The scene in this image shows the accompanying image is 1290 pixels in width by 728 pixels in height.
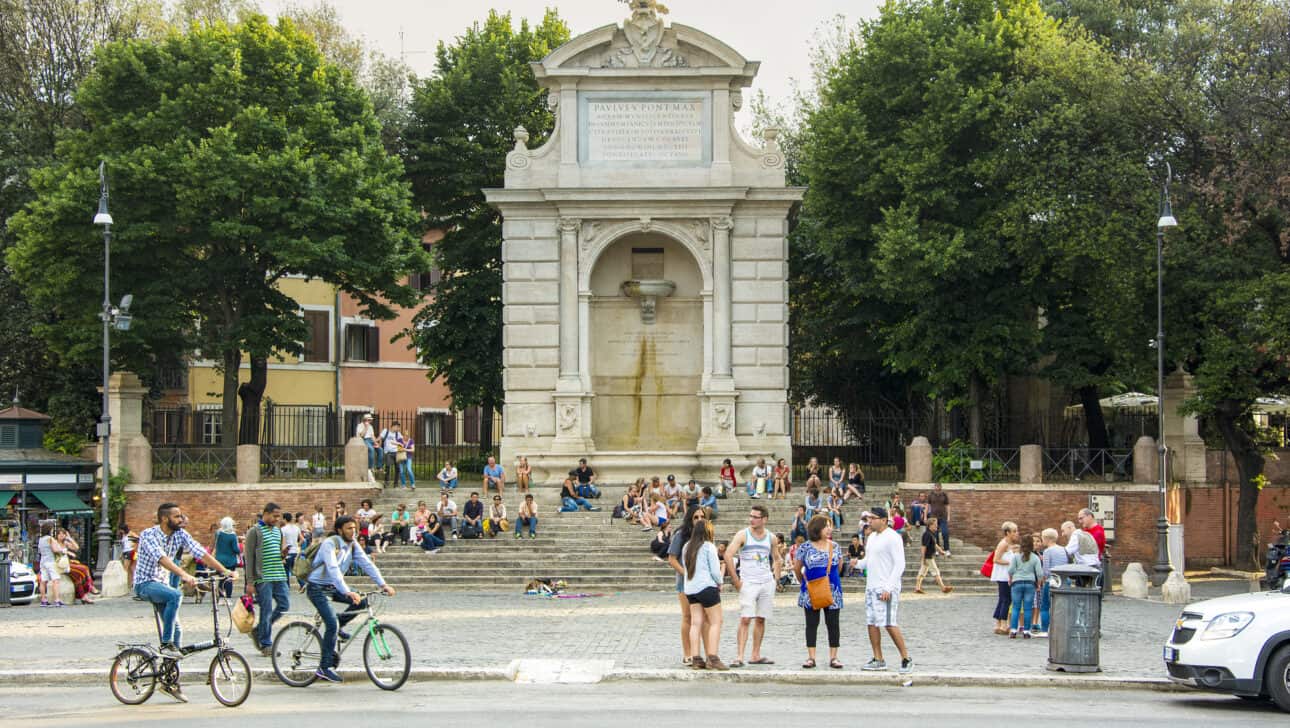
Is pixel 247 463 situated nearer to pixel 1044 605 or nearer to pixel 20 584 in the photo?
pixel 20 584

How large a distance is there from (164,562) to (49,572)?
1394 centimetres

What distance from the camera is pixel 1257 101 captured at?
119 ft

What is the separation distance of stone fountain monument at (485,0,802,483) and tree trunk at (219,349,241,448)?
7764 mm

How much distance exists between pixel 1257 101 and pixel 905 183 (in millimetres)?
8777

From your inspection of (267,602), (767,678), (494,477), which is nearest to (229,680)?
(267,602)

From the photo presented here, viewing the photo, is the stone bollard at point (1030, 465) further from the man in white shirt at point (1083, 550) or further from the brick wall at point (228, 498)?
the brick wall at point (228, 498)

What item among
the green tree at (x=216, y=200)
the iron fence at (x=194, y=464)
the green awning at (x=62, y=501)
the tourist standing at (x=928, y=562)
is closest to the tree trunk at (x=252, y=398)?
the green tree at (x=216, y=200)

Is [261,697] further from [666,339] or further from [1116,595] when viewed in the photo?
[666,339]

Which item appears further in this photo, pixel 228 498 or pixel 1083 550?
pixel 228 498

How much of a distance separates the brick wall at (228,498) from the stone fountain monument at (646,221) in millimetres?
4150

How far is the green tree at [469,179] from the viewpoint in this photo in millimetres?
48000

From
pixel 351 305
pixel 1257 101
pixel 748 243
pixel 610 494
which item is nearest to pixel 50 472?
pixel 610 494

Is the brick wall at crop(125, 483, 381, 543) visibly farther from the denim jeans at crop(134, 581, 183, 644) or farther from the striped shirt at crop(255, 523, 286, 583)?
the denim jeans at crop(134, 581, 183, 644)

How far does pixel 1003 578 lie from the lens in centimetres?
2406
